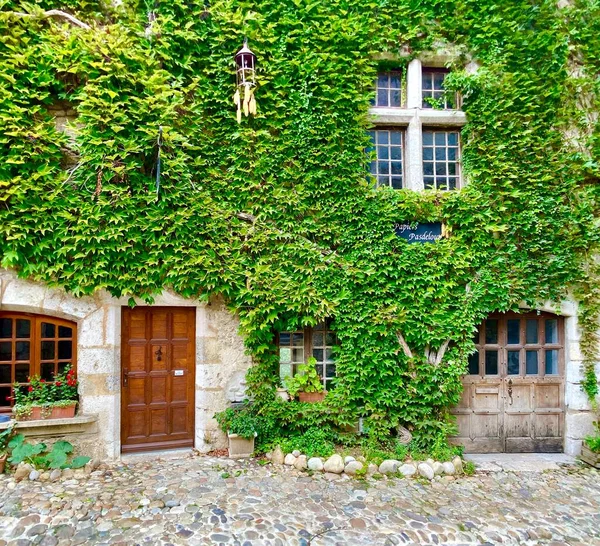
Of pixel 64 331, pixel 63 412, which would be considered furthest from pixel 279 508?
pixel 64 331

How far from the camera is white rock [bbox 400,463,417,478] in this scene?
420cm

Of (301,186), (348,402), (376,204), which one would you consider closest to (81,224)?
(301,186)

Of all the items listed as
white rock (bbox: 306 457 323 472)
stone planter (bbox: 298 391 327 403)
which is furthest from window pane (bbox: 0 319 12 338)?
white rock (bbox: 306 457 323 472)

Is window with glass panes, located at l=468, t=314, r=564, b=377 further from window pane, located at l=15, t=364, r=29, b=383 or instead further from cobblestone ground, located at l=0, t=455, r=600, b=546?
window pane, located at l=15, t=364, r=29, b=383

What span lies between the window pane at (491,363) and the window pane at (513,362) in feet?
0.64

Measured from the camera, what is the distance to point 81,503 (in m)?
3.36

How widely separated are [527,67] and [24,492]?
26.3 feet

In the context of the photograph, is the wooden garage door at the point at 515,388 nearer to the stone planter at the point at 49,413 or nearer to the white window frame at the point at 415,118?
the white window frame at the point at 415,118

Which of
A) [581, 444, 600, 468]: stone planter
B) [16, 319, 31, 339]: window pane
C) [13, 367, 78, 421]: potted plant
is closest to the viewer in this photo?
[13, 367, 78, 421]: potted plant

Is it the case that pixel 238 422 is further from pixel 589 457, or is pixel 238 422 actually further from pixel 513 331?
pixel 589 457

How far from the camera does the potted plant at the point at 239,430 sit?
434 cm

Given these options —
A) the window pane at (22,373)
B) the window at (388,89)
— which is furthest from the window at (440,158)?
the window pane at (22,373)

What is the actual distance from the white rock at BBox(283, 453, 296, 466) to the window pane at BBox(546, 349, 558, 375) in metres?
3.96

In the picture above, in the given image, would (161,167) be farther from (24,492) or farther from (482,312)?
(482,312)
